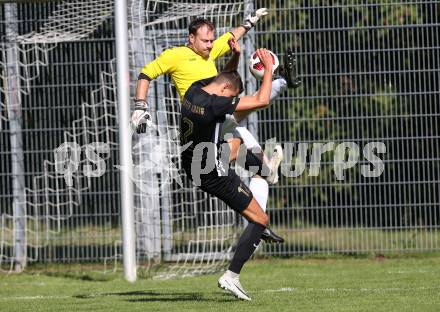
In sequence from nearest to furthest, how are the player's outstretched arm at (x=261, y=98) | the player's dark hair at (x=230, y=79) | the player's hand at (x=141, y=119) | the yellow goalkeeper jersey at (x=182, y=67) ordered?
the player's outstretched arm at (x=261, y=98) < the player's dark hair at (x=230, y=79) < the player's hand at (x=141, y=119) < the yellow goalkeeper jersey at (x=182, y=67)

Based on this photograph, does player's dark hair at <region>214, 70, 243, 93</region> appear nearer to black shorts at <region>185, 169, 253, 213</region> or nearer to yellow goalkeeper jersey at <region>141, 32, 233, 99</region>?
black shorts at <region>185, 169, 253, 213</region>

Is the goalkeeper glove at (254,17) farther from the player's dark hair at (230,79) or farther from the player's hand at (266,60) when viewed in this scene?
the player's dark hair at (230,79)

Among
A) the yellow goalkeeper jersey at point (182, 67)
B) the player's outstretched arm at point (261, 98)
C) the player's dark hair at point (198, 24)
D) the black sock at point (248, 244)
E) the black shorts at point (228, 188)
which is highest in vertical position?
the player's dark hair at point (198, 24)

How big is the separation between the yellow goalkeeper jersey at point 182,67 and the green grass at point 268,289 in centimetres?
194

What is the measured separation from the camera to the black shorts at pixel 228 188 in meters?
7.75

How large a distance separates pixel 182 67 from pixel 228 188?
5.15 feet

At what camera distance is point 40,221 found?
11.7 m

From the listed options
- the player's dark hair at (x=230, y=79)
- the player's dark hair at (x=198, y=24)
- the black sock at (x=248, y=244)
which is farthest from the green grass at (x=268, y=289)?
the player's dark hair at (x=198, y=24)

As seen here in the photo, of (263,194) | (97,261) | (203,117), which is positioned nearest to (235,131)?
(263,194)

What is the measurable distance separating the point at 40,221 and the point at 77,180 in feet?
2.21

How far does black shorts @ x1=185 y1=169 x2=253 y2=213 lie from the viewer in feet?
25.4

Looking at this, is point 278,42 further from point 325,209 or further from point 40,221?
point 40,221

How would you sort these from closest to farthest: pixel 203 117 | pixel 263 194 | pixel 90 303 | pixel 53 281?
pixel 203 117 → pixel 90 303 → pixel 263 194 → pixel 53 281

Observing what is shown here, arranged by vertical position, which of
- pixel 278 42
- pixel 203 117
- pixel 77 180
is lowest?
pixel 77 180
